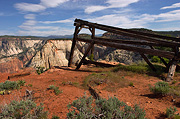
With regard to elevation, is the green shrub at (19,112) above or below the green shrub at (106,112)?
below

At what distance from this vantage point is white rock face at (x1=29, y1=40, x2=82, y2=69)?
24.4 metres

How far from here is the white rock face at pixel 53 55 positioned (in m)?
24.4

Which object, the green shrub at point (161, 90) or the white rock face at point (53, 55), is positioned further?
the white rock face at point (53, 55)

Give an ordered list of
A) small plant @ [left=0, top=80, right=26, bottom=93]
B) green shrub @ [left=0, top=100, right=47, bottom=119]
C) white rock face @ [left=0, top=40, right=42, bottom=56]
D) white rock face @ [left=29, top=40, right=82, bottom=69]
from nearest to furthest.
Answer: green shrub @ [left=0, top=100, right=47, bottom=119], small plant @ [left=0, top=80, right=26, bottom=93], white rock face @ [left=29, top=40, right=82, bottom=69], white rock face @ [left=0, top=40, right=42, bottom=56]

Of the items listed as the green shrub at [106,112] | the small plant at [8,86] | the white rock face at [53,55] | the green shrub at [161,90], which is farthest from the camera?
the white rock face at [53,55]

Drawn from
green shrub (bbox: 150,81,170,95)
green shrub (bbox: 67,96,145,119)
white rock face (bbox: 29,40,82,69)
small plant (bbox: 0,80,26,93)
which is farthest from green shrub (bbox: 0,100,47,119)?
white rock face (bbox: 29,40,82,69)

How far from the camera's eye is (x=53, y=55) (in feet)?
84.8

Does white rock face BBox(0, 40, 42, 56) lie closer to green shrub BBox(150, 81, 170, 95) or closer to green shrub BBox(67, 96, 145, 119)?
green shrub BBox(150, 81, 170, 95)

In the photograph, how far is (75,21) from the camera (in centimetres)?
887

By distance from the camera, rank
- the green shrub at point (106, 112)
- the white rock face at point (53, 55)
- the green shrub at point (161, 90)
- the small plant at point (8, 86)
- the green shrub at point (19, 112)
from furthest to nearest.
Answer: the white rock face at point (53, 55) < the small plant at point (8, 86) < the green shrub at point (161, 90) < the green shrub at point (19, 112) < the green shrub at point (106, 112)

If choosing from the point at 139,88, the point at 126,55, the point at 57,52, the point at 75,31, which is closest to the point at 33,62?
the point at 57,52

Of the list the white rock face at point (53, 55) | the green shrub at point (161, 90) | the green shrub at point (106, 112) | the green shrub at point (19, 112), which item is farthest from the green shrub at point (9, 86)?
the white rock face at point (53, 55)

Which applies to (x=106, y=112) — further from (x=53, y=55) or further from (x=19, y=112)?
(x=53, y=55)

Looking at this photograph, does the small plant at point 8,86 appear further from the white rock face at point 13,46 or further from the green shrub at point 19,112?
the white rock face at point 13,46
